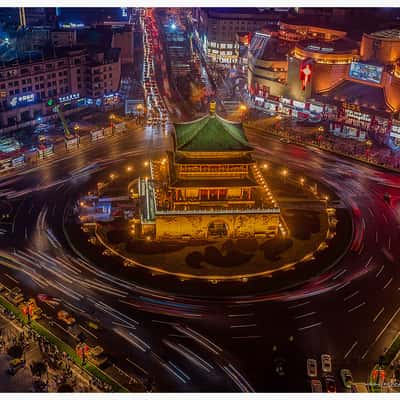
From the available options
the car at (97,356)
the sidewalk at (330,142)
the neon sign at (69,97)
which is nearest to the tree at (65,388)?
the car at (97,356)

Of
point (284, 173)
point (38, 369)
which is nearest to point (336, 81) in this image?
point (284, 173)

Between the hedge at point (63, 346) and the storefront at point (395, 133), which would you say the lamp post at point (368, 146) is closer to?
the storefront at point (395, 133)

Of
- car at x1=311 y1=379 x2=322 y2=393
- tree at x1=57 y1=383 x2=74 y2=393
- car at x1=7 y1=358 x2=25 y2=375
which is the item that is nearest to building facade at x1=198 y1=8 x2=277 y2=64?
car at x1=311 y1=379 x2=322 y2=393

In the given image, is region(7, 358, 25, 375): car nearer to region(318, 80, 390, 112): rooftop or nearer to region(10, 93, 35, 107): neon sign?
region(10, 93, 35, 107): neon sign

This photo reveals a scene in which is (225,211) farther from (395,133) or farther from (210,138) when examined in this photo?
(395,133)

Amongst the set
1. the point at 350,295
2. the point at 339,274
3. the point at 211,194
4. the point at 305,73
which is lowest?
the point at 350,295

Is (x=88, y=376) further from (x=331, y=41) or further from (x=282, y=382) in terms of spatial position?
(x=331, y=41)
